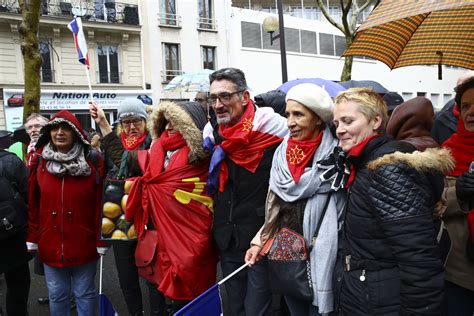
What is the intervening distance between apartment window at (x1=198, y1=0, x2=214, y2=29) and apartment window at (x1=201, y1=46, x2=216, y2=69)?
4.20 ft

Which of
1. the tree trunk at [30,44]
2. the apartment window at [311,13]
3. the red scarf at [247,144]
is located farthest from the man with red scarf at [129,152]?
the apartment window at [311,13]

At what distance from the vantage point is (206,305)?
7.82ft

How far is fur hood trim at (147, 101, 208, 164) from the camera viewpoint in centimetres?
308

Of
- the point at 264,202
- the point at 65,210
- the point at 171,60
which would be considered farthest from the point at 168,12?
the point at 264,202

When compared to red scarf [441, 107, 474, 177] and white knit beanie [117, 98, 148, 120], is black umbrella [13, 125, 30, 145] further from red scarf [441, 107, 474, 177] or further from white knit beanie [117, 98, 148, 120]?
red scarf [441, 107, 474, 177]

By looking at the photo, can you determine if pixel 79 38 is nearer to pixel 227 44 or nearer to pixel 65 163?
pixel 65 163

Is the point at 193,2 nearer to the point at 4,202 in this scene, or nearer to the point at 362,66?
the point at 362,66

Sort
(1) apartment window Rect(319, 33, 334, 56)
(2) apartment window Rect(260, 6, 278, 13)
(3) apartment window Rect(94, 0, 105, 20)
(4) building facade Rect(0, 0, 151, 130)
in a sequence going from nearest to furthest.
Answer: (4) building facade Rect(0, 0, 151, 130)
(3) apartment window Rect(94, 0, 105, 20)
(1) apartment window Rect(319, 33, 334, 56)
(2) apartment window Rect(260, 6, 278, 13)

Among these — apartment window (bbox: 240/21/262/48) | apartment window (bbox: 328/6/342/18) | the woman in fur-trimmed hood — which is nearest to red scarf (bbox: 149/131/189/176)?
the woman in fur-trimmed hood

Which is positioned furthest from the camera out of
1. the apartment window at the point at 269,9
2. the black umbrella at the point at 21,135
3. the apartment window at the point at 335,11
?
the apartment window at the point at 335,11

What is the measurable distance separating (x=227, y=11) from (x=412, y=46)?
22653 millimetres

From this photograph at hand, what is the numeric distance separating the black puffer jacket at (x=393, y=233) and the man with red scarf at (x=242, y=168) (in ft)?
3.03

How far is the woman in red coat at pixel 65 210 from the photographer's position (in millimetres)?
3256

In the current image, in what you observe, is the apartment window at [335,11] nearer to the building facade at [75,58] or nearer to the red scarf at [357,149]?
the building facade at [75,58]
